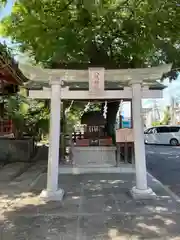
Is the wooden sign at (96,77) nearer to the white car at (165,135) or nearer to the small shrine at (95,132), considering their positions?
the small shrine at (95,132)

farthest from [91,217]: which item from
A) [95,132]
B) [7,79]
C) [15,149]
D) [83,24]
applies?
[15,149]

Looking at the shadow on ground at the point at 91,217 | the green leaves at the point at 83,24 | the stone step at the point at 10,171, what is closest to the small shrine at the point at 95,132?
the stone step at the point at 10,171

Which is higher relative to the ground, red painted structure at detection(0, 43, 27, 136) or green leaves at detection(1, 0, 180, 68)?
green leaves at detection(1, 0, 180, 68)

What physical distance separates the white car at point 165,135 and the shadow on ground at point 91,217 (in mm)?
15948

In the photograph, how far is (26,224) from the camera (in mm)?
4320

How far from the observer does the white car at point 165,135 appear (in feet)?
72.0

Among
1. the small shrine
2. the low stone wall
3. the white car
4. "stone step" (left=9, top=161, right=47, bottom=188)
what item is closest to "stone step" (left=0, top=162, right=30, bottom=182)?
"stone step" (left=9, top=161, right=47, bottom=188)

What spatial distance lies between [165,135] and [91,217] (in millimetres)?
18623

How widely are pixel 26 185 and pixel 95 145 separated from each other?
11.0ft

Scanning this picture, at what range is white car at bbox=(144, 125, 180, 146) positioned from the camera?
72.0 ft

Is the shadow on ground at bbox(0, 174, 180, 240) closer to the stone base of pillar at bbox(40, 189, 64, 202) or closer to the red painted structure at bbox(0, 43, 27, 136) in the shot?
the stone base of pillar at bbox(40, 189, 64, 202)

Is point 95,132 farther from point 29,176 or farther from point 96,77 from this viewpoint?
point 96,77

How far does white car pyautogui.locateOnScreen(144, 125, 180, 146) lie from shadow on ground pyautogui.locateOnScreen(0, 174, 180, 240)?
1595cm

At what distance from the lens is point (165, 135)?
73.2 feet
